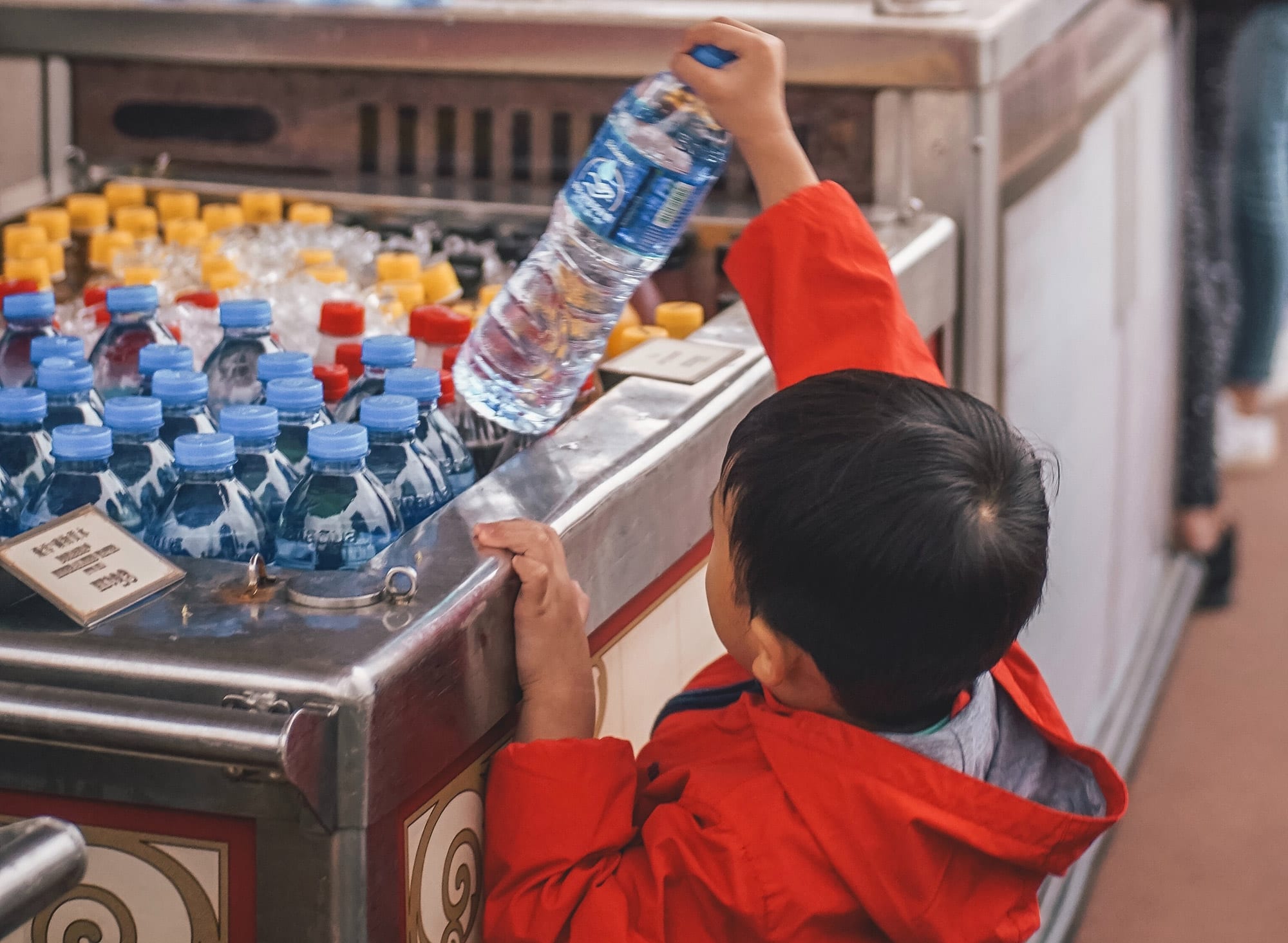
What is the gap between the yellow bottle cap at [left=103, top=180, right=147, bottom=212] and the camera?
2346mm

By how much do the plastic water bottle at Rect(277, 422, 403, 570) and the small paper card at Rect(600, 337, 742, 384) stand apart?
466 millimetres

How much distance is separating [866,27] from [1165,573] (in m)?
2.20

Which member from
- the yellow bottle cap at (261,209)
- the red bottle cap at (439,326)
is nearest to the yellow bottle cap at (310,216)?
the yellow bottle cap at (261,209)

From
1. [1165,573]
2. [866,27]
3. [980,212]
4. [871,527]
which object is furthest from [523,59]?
[1165,573]

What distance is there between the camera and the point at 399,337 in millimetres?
1440

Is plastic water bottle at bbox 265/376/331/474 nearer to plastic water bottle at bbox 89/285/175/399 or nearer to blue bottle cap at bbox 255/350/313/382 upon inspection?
blue bottle cap at bbox 255/350/313/382

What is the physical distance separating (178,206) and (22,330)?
76 cm

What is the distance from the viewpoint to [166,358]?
4.54ft

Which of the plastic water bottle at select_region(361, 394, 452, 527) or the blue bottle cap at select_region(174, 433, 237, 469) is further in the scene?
the plastic water bottle at select_region(361, 394, 452, 527)

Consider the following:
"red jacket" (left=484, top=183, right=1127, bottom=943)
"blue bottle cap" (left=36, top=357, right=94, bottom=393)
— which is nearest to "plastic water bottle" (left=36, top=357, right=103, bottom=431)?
"blue bottle cap" (left=36, top=357, right=94, bottom=393)

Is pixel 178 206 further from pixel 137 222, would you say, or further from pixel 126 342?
pixel 126 342

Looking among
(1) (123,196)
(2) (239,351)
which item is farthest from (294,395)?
(1) (123,196)

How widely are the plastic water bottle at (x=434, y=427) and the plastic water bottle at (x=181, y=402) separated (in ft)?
0.50

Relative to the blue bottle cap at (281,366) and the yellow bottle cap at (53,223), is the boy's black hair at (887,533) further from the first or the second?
the yellow bottle cap at (53,223)
